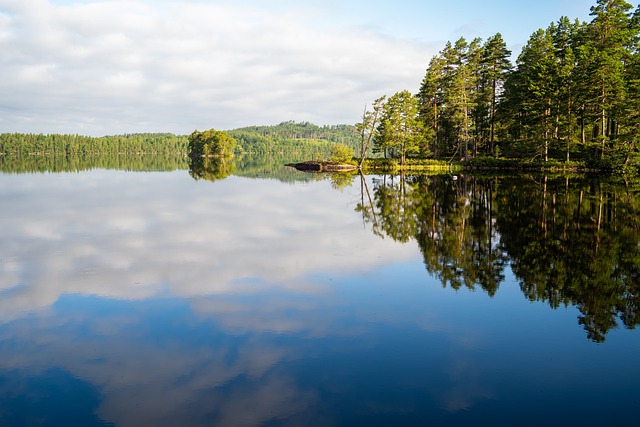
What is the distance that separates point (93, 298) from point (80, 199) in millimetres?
28045

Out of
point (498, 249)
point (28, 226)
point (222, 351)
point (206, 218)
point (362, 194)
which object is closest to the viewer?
point (222, 351)

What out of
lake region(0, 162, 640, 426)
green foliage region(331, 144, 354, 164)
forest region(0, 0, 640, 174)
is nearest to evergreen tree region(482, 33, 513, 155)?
forest region(0, 0, 640, 174)

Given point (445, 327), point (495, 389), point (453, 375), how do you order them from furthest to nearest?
point (445, 327) → point (453, 375) → point (495, 389)

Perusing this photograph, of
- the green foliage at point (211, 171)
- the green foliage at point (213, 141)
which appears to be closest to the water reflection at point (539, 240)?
the green foliage at point (211, 171)

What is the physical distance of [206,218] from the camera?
28031 millimetres

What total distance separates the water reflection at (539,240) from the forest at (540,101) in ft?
80.1

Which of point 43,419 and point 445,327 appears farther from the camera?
point 445,327

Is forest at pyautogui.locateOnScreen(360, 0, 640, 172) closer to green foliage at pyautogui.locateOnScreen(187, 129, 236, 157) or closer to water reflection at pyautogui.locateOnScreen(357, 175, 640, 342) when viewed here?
water reflection at pyautogui.locateOnScreen(357, 175, 640, 342)

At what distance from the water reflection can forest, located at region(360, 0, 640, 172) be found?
2441 cm

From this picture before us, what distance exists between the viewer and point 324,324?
11062mm

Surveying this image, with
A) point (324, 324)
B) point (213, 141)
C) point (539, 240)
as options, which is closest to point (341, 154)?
point (539, 240)

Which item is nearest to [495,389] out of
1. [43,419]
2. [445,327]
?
[445,327]

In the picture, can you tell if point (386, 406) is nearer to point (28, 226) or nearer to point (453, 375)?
point (453, 375)

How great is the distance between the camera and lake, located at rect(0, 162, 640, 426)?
7.55 meters
